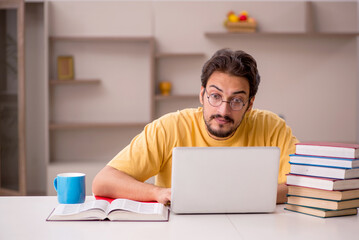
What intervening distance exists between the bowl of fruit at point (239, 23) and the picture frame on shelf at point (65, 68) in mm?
1575

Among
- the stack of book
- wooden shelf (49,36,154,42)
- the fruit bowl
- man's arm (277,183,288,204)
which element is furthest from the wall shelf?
the stack of book

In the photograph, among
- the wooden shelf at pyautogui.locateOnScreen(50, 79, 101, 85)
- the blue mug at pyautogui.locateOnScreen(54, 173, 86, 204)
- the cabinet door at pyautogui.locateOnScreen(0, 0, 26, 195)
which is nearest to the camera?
the blue mug at pyautogui.locateOnScreen(54, 173, 86, 204)

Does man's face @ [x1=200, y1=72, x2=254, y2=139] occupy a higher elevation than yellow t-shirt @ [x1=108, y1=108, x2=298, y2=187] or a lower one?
higher

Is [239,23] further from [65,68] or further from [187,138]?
[187,138]

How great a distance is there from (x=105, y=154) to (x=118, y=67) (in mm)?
895

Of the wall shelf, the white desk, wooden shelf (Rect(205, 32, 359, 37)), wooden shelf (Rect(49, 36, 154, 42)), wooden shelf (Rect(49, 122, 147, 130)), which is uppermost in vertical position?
wooden shelf (Rect(205, 32, 359, 37))

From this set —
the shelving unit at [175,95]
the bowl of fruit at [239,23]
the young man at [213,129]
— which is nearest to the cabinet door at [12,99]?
the shelving unit at [175,95]

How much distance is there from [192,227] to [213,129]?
2.42 ft

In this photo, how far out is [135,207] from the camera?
1488 millimetres

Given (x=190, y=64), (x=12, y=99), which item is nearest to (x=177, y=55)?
(x=190, y=64)

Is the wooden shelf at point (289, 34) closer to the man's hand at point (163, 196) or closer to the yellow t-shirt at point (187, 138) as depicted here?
the yellow t-shirt at point (187, 138)

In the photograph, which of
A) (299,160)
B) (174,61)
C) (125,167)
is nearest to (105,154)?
(174,61)

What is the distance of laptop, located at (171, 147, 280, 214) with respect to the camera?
4.66ft

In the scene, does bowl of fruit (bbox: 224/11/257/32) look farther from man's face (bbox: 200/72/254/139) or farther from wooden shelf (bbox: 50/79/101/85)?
man's face (bbox: 200/72/254/139)
